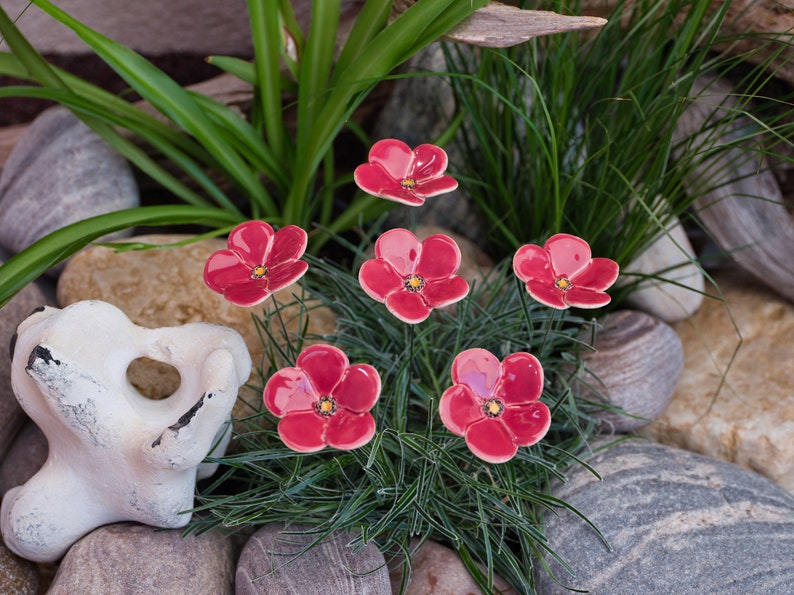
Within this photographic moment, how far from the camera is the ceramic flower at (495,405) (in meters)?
0.77

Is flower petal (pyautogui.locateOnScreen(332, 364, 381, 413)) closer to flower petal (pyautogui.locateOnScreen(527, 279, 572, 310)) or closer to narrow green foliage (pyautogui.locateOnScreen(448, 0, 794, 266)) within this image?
flower petal (pyautogui.locateOnScreen(527, 279, 572, 310))

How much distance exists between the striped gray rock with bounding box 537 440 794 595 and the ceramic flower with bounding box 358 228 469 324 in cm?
45

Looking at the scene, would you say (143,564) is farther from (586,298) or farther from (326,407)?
(586,298)

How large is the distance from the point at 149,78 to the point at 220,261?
0.47 m

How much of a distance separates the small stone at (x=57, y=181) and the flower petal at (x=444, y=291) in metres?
0.80

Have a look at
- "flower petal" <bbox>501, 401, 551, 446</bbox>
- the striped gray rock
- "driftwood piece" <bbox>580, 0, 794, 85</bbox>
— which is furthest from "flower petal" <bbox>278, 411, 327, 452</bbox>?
"driftwood piece" <bbox>580, 0, 794, 85</bbox>

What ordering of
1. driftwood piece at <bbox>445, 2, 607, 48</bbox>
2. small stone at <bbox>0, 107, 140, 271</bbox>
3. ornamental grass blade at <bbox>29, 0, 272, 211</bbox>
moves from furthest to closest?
small stone at <bbox>0, 107, 140, 271</bbox>
ornamental grass blade at <bbox>29, 0, 272, 211</bbox>
driftwood piece at <bbox>445, 2, 607, 48</bbox>

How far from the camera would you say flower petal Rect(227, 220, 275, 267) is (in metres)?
0.89

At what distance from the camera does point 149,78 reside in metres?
1.18

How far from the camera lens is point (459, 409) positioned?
0.78 m

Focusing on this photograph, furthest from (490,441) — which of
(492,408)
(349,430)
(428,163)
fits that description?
(428,163)

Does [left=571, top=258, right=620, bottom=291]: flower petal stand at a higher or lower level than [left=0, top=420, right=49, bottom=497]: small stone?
higher

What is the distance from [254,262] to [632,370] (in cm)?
70

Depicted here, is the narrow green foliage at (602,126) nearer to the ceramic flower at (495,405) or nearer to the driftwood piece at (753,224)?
the driftwood piece at (753,224)
